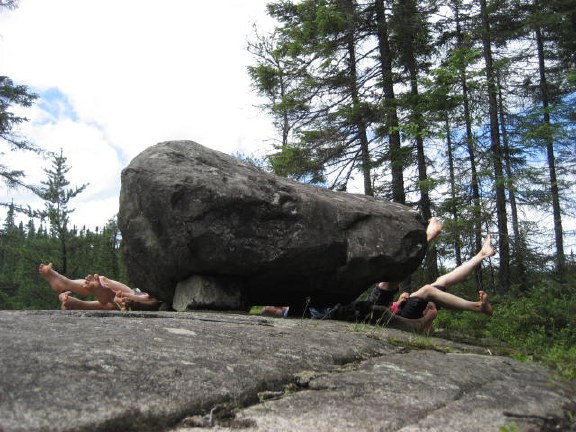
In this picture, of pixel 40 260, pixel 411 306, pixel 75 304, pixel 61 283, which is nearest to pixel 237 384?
pixel 411 306

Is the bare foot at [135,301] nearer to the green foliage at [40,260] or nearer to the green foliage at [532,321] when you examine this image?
the green foliage at [532,321]

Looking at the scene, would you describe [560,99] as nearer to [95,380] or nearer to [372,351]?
[372,351]

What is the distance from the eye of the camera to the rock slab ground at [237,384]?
6.23 feet

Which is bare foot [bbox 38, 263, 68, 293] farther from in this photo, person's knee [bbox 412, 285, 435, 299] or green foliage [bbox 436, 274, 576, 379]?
green foliage [bbox 436, 274, 576, 379]

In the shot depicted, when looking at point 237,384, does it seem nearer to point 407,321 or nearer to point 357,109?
point 407,321

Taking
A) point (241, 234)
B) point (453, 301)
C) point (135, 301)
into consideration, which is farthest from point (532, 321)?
point (135, 301)

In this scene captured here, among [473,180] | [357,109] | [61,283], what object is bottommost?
[61,283]

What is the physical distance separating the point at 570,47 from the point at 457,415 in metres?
19.6

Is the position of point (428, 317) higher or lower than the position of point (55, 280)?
lower

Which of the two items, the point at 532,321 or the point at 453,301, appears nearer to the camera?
the point at 453,301

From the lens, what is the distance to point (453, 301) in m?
6.43

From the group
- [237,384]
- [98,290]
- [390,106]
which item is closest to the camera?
[237,384]

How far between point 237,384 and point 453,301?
475cm

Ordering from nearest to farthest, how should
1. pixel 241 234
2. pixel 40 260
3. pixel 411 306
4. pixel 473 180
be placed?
1. pixel 241 234
2. pixel 411 306
3. pixel 473 180
4. pixel 40 260
